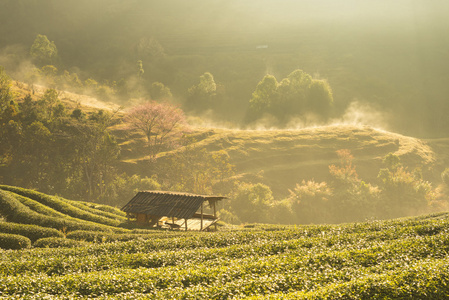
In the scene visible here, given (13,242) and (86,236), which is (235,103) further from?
(13,242)

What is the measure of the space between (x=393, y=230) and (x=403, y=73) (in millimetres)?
113155

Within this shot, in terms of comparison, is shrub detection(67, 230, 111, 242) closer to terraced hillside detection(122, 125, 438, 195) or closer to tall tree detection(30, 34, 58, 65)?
terraced hillside detection(122, 125, 438, 195)

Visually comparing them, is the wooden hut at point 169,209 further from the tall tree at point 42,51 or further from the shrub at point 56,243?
the tall tree at point 42,51

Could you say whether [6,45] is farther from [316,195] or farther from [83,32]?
[316,195]

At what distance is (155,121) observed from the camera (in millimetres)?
61625

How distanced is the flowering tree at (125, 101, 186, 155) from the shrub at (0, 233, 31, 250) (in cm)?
3772

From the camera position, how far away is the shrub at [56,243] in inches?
897

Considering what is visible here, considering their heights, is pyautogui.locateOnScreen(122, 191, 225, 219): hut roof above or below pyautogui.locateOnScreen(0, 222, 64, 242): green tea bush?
above

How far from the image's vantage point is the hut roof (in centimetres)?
3256

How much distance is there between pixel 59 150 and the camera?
51125mm

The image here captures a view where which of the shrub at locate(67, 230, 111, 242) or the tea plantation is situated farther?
the shrub at locate(67, 230, 111, 242)

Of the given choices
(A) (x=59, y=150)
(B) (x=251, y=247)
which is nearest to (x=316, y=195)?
(B) (x=251, y=247)

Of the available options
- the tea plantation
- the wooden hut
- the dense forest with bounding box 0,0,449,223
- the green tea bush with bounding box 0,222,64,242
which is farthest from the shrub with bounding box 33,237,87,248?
the dense forest with bounding box 0,0,449,223

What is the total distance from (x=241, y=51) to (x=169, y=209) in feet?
385
